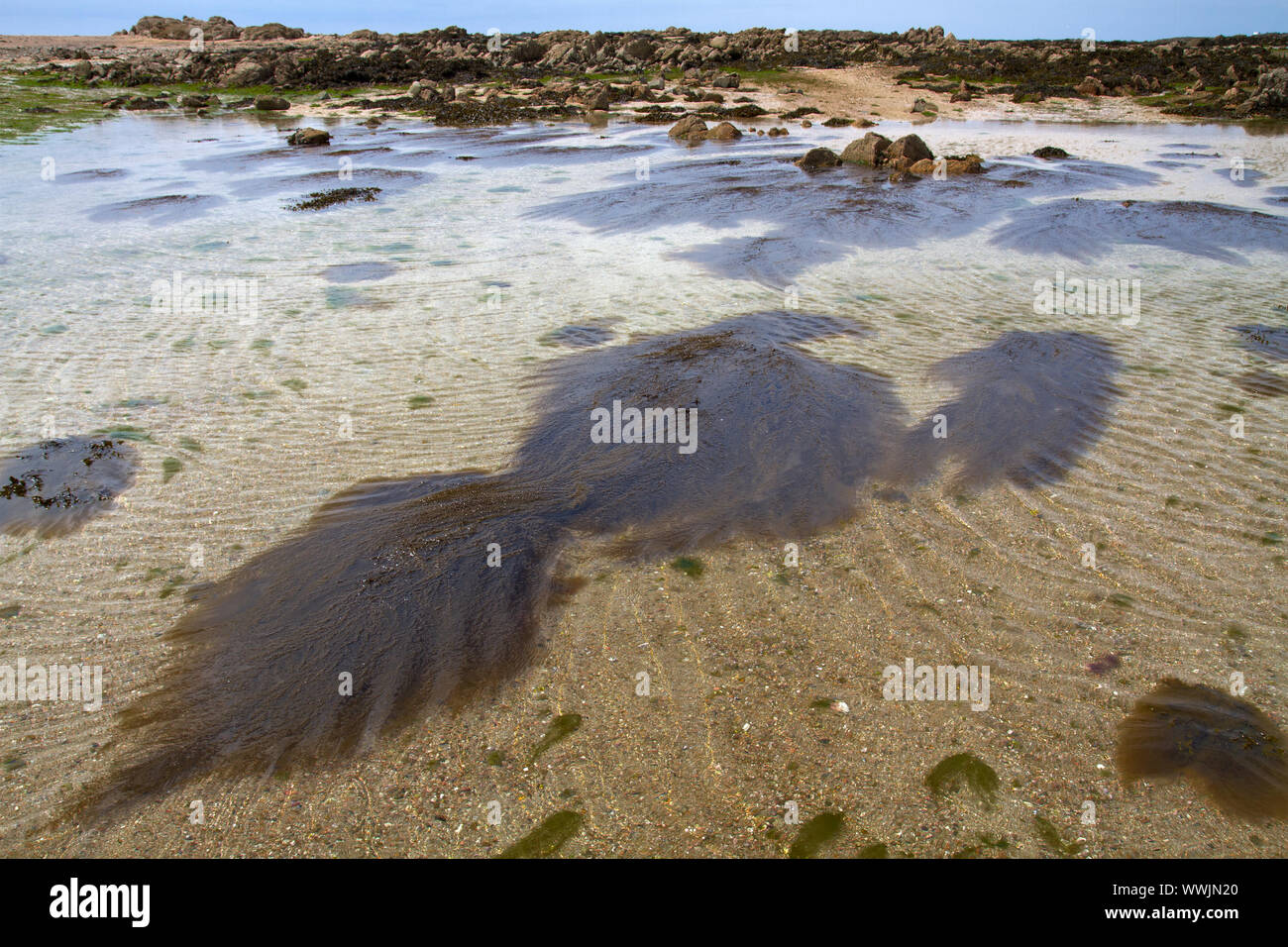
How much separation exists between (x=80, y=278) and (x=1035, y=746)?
17.2 meters

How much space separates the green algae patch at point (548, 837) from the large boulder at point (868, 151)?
26.0 meters

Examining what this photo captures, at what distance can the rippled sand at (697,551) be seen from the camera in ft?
14.8

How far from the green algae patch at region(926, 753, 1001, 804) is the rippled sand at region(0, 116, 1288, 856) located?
0.28 ft

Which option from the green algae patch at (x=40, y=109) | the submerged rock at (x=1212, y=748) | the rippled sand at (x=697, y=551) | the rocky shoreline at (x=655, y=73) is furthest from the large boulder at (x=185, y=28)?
the submerged rock at (x=1212, y=748)

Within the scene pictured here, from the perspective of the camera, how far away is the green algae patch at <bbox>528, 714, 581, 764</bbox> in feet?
16.0

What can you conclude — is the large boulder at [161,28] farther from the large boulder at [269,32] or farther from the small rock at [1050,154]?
the small rock at [1050,154]

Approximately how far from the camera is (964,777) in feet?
15.3

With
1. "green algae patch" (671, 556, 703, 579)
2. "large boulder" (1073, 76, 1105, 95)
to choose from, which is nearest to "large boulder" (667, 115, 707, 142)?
"large boulder" (1073, 76, 1105, 95)

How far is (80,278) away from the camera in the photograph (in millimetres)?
14156

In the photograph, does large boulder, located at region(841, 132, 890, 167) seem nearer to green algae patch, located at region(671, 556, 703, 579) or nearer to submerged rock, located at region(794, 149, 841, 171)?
submerged rock, located at region(794, 149, 841, 171)

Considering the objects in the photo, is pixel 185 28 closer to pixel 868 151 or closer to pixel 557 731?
pixel 868 151

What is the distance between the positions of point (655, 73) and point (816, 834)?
61.6m
